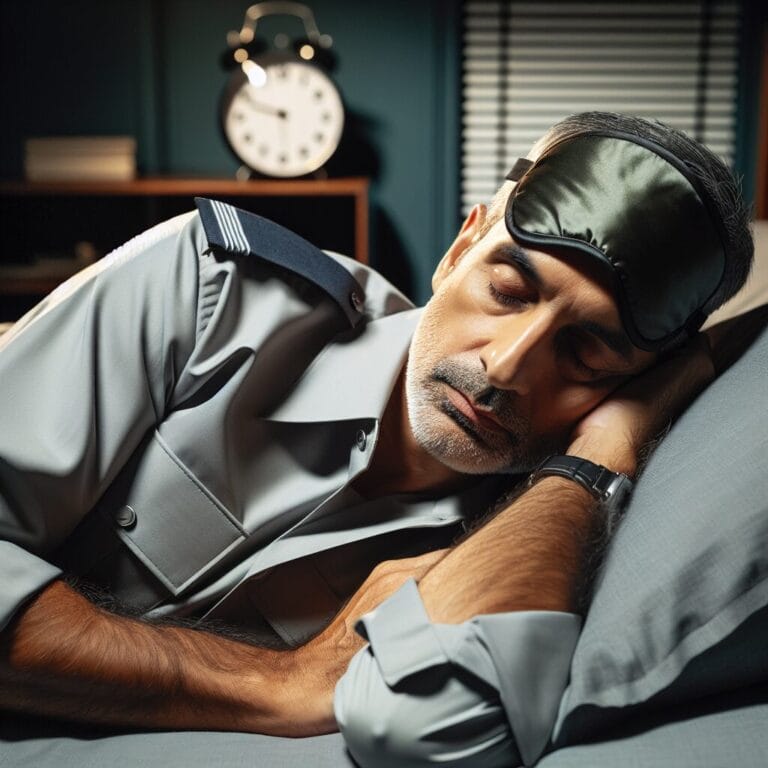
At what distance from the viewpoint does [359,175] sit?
→ 12.7 ft

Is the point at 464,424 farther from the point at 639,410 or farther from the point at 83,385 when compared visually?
the point at 83,385

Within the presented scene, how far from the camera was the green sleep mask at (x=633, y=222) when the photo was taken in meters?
1.11

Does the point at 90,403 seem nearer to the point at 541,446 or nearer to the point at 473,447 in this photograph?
the point at 473,447

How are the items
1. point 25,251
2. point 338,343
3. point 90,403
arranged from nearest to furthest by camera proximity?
1. point 90,403
2. point 338,343
3. point 25,251

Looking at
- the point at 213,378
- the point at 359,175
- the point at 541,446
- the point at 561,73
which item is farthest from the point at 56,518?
the point at 561,73

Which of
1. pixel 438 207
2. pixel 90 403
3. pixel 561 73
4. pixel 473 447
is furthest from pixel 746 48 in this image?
pixel 90 403

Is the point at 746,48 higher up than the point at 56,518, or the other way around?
the point at 746,48

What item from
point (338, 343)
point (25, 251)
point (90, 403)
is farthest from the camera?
point (25, 251)

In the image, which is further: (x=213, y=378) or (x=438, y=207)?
(x=438, y=207)

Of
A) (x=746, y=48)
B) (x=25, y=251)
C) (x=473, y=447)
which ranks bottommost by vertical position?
(x=25, y=251)

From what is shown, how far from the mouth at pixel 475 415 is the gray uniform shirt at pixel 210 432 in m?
0.12

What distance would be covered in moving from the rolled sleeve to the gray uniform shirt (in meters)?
0.37

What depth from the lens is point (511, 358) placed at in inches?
44.3

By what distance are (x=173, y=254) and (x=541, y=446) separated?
0.56 m
